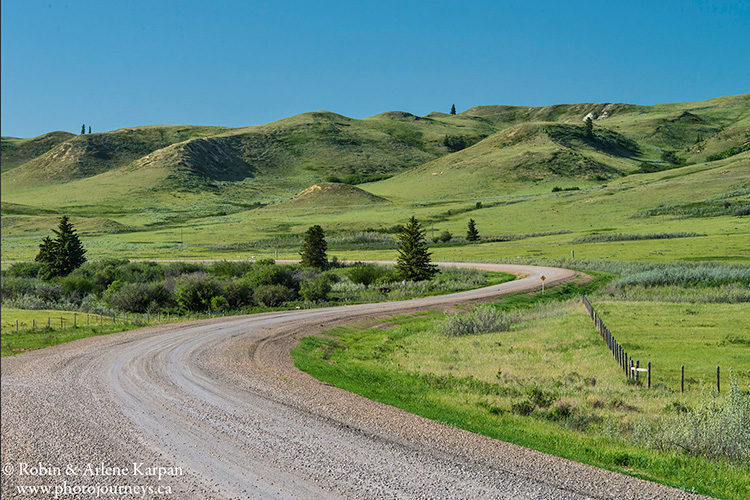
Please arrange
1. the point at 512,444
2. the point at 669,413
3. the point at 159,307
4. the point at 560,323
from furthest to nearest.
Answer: the point at 159,307 < the point at 560,323 < the point at 669,413 < the point at 512,444

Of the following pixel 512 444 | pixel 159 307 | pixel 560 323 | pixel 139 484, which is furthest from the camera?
pixel 159 307

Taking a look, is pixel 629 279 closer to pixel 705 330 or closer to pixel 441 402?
pixel 705 330

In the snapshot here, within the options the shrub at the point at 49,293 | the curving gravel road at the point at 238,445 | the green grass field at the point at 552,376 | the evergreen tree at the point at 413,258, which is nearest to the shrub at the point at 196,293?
the shrub at the point at 49,293

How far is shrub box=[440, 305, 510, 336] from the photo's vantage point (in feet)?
108

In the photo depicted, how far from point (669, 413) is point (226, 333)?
19.5m

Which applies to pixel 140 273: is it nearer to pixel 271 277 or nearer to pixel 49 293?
pixel 49 293

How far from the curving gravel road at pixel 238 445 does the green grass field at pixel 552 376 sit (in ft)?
4.75

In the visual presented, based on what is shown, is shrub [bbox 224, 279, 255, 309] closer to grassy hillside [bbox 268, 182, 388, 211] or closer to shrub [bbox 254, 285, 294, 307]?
shrub [bbox 254, 285, 294, 307]

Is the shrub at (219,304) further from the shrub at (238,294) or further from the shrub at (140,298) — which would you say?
the shrub at (140,298)

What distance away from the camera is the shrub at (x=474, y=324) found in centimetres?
3288

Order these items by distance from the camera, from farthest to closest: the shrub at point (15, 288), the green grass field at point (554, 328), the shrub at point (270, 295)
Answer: the shrub at point (270, 295)
the shrub at point (15, 288)
the green grass field at point (554, 328)

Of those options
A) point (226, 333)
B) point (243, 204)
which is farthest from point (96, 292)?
point (243, 204)

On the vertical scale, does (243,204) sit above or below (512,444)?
above

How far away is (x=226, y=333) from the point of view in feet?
91.9
